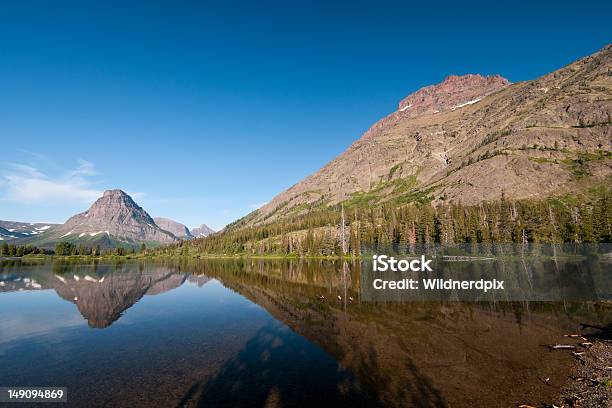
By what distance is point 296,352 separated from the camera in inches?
1062

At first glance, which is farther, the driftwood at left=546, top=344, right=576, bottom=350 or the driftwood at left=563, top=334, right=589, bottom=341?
the driftwood at left=563, top=334, right=589, bottom=341

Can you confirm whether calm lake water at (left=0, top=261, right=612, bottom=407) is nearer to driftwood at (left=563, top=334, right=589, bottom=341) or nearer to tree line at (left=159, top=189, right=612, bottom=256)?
driftwood at (left=563, top=334, right=589, bottom=341)

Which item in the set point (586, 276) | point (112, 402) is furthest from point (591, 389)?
point (586, 276)

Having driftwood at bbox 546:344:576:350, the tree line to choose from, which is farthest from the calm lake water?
the tree line

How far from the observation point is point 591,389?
18.7m

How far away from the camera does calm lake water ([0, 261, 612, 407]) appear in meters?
18.9

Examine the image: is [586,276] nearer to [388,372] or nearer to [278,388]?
[388,372]

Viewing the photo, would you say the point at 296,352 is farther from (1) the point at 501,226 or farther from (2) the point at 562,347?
(1) the point at 501,226

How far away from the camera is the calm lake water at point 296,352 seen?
746 inches

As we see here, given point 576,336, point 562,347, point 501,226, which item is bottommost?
point 576,336

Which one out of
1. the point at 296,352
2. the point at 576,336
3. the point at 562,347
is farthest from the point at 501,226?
the point at 296,352

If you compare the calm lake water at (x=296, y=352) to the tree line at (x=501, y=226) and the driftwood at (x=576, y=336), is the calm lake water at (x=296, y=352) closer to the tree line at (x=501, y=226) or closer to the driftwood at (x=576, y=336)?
the driftwood at (x=576, y=336)

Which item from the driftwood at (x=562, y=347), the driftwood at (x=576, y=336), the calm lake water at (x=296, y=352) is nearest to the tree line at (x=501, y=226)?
the calm lake water at (x=296, y=352)

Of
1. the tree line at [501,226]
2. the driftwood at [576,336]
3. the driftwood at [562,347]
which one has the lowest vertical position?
the driftwood at [576,336]
